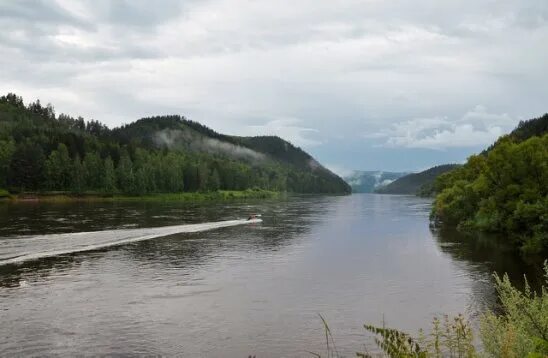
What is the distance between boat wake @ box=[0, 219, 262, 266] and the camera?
176 feet

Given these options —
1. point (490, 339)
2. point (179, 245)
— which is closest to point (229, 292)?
point (179, 245)

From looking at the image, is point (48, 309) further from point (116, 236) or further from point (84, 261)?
point (116, 236)

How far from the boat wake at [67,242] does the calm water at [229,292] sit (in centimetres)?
77

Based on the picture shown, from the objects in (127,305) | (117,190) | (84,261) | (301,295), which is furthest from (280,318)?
(117,190)

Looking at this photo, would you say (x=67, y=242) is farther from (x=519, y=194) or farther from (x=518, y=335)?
(x=519, y=194)

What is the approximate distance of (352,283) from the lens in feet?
146

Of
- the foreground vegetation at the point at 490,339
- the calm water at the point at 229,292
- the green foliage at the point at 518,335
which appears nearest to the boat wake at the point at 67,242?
the calm water at the point at 229,292

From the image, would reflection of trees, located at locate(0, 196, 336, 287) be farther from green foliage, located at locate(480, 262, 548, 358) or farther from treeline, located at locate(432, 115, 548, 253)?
green foliage, located at locate(480, 262, 548, 358)

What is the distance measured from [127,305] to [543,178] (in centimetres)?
5366

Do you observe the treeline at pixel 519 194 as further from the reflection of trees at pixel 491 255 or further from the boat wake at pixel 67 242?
the boat wake at pixel 67 242

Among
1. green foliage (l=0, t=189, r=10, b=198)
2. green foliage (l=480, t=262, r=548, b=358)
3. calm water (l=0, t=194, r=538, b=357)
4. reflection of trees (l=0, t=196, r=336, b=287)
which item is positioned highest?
green foliage (l=0, t=189, r=10, b=198)

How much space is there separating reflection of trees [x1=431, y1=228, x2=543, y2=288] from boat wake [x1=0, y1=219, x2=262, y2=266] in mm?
41062

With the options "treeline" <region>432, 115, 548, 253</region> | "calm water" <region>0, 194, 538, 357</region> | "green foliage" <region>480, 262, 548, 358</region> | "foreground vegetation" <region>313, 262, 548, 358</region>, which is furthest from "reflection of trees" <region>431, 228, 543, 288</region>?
"foreground vegetation" <region>313, 262, 548, 358</region>

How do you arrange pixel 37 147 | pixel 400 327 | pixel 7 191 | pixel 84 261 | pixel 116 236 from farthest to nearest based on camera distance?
pixel 37 147 → pixel 7 191 → pixel 116 236 → pixel 84 261 → pixel 400 327
